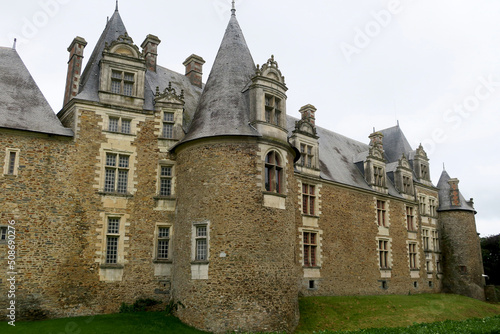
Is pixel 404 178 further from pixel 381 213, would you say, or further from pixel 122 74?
pixel 122 74

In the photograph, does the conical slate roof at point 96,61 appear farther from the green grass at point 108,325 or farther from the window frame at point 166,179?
the green grass at point 108,325

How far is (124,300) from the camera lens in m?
18.4

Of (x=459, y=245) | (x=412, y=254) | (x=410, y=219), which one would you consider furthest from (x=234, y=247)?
(x=459, y=245)

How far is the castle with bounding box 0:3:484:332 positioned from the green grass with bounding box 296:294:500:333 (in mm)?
1559

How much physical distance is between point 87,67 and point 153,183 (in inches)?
294

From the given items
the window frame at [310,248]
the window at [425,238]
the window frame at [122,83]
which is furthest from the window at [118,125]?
the window at [425,238]

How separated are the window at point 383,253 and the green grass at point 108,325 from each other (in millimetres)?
17145

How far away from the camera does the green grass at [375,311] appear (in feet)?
65.0

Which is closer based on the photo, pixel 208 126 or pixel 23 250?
pixel 23 250

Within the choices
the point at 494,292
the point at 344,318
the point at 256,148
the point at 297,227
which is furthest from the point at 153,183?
the point at 494,292

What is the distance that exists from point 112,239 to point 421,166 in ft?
91.8

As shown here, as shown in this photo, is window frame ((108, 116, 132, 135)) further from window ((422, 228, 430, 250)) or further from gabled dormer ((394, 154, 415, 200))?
window ((422, 228, 430, 250))

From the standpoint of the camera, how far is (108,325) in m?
15.9

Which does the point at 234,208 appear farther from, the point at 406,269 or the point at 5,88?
the point at 406,269
